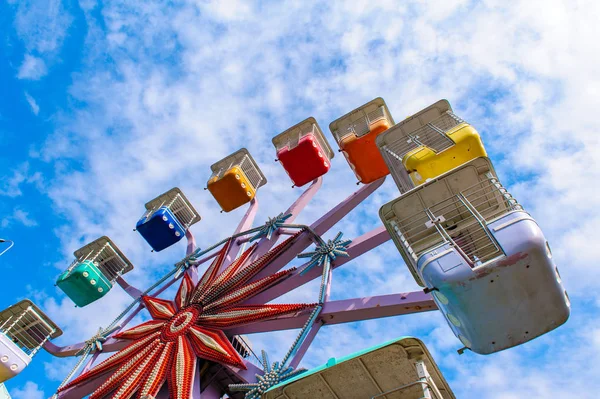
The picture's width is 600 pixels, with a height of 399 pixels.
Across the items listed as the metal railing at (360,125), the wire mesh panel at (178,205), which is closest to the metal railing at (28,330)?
the wire mesh panel at (178,205)

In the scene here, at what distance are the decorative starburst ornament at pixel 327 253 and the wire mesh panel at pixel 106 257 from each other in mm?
6920

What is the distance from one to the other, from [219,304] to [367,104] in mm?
6412

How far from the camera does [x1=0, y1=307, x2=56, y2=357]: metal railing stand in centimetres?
1330

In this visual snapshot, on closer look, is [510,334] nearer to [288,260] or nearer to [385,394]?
[385,394]

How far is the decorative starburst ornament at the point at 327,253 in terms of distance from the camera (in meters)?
10.6

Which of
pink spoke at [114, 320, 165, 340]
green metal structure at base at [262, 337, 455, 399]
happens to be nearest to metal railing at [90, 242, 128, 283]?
pink spoke at [114, 320, 165, 340]

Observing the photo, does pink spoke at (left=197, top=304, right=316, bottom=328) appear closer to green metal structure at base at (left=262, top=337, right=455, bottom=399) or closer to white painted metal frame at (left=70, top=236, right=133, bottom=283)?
green metal structure at base at (left=262, top=337, right=455, bottom=399)

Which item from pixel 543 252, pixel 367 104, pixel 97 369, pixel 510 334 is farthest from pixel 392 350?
pixel 367 104

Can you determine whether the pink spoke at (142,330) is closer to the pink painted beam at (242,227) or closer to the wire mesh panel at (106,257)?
the pink painted beam at (242,227)

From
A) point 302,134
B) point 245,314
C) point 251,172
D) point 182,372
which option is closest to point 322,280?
point 245,314

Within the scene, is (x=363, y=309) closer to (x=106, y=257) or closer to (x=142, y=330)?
(x=142, y=330)

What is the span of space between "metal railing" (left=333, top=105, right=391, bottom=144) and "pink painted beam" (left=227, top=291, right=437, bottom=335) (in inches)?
198

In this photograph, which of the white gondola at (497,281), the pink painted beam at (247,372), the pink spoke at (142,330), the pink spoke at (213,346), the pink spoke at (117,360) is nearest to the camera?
the white gondola at (497,281)

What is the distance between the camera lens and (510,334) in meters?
6.31
